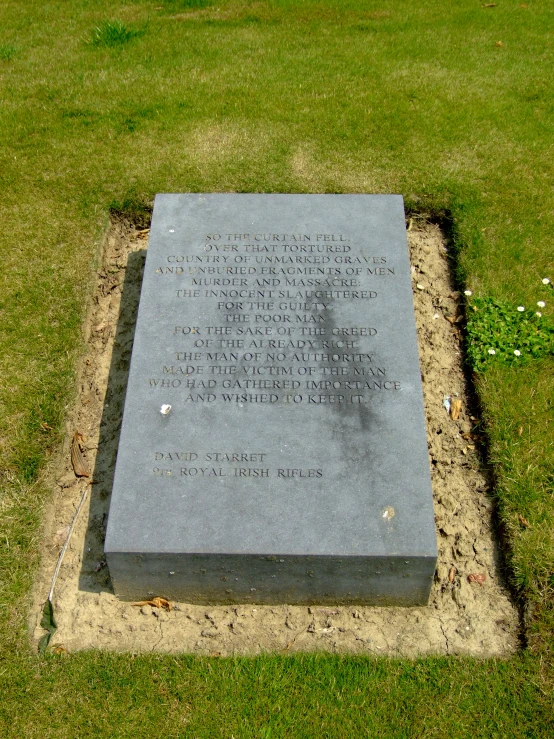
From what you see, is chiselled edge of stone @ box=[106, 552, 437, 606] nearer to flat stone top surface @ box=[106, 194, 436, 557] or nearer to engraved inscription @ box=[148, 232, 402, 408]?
flat stone top surface @ box=[106, 194, 436, 557]

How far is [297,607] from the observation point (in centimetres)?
372

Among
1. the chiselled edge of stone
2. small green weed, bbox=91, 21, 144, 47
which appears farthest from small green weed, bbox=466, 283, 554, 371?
small green weed, bbox=91, 21, 144, 47

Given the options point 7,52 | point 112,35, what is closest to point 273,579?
point 112,35

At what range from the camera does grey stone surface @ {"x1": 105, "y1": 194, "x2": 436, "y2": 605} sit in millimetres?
3420

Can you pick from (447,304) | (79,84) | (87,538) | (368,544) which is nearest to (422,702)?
(368,544)

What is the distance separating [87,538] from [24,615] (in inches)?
20.6

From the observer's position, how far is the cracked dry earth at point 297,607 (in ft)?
11.9

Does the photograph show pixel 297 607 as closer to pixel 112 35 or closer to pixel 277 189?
pixel 277 189

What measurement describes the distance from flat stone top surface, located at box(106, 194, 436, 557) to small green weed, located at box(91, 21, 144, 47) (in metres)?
3.63

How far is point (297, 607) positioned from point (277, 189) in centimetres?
332

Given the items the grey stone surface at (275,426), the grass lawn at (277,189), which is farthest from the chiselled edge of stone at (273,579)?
the grass lawn at (277,189)

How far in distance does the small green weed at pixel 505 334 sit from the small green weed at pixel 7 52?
545cm

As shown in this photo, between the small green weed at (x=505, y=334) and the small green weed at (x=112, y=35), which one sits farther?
the small green weed at (x=112, y=35)

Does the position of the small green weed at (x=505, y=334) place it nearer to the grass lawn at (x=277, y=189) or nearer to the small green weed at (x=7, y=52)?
the grass lawn at (x=277, y=189)
